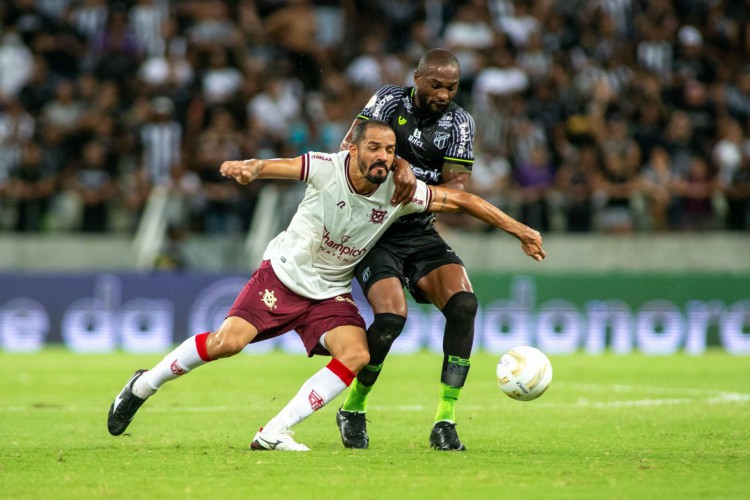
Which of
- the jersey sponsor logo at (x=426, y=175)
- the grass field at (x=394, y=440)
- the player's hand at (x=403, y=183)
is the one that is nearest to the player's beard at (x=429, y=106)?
the jersey sponsor logo at (x=426, y=175)

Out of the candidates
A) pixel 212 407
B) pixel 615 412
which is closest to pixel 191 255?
pixel 212 407

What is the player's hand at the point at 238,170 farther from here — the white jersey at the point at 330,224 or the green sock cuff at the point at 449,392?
the green sock cuff at the point at 449,392

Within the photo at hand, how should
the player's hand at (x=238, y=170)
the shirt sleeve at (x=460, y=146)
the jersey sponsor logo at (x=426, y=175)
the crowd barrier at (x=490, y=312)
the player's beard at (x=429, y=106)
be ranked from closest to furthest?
the player's hand at (x=238, y=170)
the player's beard at (x=429, y=106)
the shirt sleeve at (x=460, y=146)
the jersey sponsor logo at (x=426, y=175)
the crowd barrier at (x=490, y=312)

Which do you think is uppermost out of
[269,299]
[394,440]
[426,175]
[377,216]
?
[426,175]

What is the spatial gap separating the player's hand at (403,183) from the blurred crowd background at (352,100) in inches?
421

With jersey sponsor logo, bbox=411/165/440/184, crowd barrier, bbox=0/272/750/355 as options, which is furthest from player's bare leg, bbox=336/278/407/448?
crowd barrier, bbox=0/272/750/355

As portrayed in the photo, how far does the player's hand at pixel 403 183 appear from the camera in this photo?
7.90 metres

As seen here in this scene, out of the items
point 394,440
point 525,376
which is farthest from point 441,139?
point 394,440

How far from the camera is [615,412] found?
1077 centimetres

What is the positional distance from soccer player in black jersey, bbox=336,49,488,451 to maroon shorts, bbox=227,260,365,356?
0.27 metres

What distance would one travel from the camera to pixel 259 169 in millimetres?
7547

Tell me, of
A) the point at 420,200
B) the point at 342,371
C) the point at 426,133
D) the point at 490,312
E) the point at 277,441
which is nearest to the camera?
the point at 277,441

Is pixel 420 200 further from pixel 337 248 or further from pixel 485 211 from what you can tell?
pixel 337 248

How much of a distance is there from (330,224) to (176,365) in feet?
4.53
